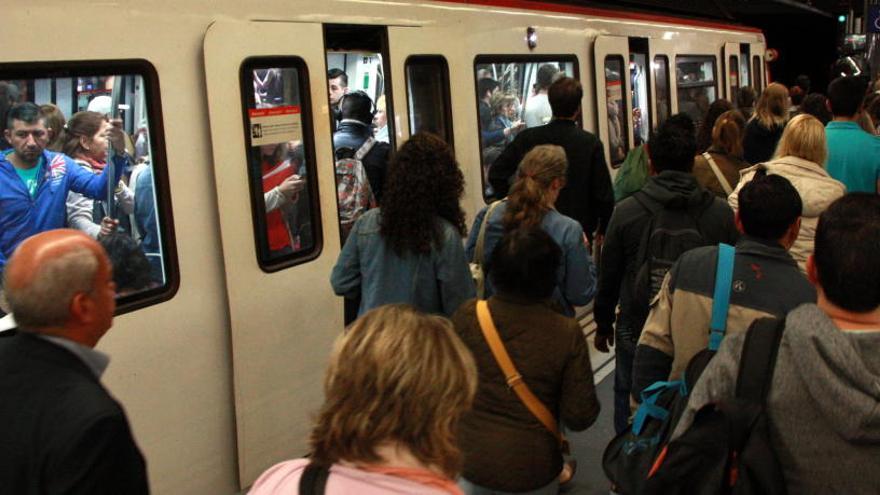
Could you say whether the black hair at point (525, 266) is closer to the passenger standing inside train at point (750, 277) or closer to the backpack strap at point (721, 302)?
the passenger standing inside train at point (750, 277)

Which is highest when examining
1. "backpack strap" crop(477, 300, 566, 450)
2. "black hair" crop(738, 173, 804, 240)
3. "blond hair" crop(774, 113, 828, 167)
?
"blond hair" crop(774, 113, 828, 167)

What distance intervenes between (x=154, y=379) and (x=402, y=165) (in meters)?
1.23

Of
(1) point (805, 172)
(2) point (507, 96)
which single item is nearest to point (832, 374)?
(1) point (805, 172)

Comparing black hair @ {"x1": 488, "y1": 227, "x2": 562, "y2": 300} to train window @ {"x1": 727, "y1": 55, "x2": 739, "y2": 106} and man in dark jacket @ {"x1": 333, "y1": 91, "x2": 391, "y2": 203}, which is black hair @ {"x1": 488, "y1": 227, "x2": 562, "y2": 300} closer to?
man in dark jacket @ {"x1": 333, "y1": 91, "x2": 391, "y2": 203}

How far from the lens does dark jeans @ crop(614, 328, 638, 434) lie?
13.5 feet

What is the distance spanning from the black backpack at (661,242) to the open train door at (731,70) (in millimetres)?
9595

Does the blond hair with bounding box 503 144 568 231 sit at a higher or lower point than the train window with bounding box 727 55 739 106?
lower

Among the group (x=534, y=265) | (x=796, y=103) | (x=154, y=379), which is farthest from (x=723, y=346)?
(x=796, y=103)

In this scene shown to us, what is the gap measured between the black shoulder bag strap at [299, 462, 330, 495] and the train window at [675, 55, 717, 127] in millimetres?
9871

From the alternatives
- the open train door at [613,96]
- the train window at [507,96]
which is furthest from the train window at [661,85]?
the train window at [507,96]

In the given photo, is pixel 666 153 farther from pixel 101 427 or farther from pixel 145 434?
pixel 101 427

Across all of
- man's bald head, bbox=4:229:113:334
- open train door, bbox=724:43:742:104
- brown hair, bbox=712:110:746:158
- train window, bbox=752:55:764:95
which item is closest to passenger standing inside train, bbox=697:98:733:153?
brown hair, bbox=712:110:746:158

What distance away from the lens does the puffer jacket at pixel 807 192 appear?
4.07 m

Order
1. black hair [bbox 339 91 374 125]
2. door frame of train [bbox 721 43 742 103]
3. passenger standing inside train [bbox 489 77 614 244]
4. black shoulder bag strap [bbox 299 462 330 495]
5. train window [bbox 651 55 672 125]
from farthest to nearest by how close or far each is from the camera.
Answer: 1. door frame of train [bbox 721 43 742 103]
2. train window [bbox 651 55 672 125]
3. black hair [bbox 339 91 374 125]
4. passenger standing inside train [bbox 489 77 614 244]
5. black shoulder bag strap [bbox 299 462 330 495]
